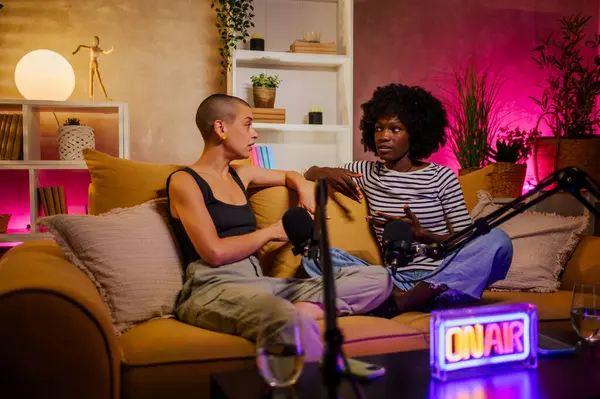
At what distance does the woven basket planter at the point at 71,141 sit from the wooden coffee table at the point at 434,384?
8.14ft

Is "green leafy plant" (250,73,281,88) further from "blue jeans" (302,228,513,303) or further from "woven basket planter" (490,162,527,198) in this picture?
"blue jeans" (302,228,513,303)

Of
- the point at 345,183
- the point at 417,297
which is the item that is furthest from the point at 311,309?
the point at 345,183

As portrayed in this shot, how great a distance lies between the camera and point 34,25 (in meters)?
3.81

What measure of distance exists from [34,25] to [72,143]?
0.88 metres

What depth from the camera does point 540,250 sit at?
8.54 ft

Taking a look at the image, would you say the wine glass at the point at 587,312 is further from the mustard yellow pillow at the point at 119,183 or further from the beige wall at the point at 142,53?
the beige wall at the point at 142,53

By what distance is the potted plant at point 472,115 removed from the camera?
4.07m

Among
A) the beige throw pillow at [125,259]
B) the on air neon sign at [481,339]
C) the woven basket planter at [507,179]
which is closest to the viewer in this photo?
the on air neon sign at [481,339]

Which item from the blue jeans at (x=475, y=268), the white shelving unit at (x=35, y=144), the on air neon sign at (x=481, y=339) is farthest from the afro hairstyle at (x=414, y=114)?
the white shelving unit at (x=35, y=144)

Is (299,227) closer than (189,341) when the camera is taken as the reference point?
Yes

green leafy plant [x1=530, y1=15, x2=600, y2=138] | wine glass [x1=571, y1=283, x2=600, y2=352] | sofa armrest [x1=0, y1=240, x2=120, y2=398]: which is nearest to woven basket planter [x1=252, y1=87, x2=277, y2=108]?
green leafy plant [x1=530, y1=15, x2=600, y2=138]

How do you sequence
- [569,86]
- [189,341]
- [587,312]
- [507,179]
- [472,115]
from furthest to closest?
[569,86] → [472,115] → [507,179] → [189,341] → [587,312]

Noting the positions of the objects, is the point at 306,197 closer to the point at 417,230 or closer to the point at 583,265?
the point at 417,230

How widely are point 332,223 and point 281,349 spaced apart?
1432 millimetres
